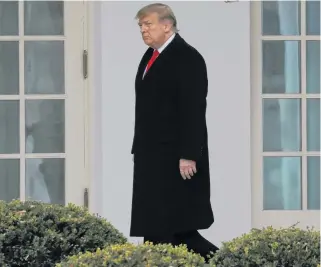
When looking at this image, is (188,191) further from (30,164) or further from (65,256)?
(30,164)

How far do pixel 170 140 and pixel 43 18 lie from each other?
164cm

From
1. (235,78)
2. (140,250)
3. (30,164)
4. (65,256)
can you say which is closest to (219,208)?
(235,78)

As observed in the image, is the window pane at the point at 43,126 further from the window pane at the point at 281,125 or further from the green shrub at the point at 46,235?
the green shrub at the point at 46,235

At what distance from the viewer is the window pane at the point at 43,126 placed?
21.9 feet

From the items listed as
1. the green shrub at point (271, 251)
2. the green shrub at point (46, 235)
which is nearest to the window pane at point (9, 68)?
the green shrub at point (46, 235)

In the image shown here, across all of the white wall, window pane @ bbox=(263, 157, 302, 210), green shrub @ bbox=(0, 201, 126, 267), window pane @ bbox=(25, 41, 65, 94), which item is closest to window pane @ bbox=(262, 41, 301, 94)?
the white wall

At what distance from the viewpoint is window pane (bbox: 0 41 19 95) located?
666 cm

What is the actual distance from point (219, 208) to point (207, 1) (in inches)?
52.5

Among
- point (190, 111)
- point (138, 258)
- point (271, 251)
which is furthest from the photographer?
point (190, 111)

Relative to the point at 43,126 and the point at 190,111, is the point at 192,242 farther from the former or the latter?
the point at 43,126

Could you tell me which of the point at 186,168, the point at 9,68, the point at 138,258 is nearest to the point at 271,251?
the point at 138,258

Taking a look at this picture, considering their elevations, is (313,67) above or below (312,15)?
below

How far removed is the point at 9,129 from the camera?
6680mm

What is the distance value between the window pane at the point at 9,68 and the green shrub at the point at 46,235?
184cm
